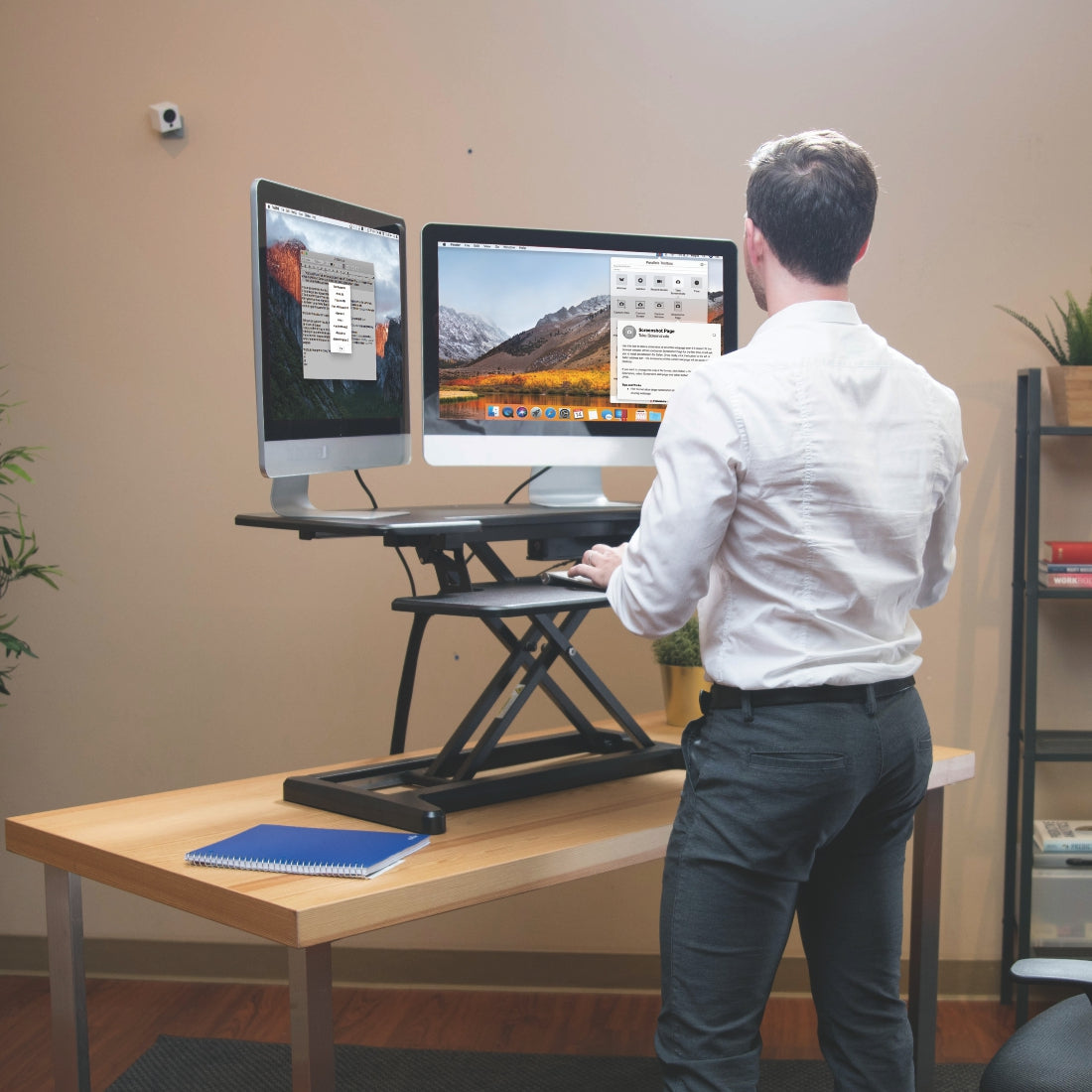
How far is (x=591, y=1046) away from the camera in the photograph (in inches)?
108

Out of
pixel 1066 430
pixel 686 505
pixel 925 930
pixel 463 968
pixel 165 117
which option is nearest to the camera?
pixel 686 505

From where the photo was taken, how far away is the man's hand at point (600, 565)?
161cm

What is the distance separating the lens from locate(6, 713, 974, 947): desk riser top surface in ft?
4.44

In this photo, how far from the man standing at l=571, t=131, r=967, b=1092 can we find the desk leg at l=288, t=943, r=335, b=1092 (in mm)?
381

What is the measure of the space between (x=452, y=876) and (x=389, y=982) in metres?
1.79

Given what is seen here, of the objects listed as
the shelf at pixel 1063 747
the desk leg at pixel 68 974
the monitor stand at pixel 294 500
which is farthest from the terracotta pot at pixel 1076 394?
the desk leg at pixel 68 974

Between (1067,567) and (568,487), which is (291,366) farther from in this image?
(1067,567)

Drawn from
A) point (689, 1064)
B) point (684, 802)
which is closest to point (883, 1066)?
point (689, 1064)

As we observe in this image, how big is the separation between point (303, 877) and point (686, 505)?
0.62 m

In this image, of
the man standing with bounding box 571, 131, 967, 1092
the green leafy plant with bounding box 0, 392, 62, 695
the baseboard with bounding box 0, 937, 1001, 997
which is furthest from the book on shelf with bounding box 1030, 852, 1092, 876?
the green leafy plant with bounding box 0, 392, 62, 695

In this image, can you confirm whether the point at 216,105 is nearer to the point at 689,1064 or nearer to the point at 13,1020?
the point at 13,1020

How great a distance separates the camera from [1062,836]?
283cm

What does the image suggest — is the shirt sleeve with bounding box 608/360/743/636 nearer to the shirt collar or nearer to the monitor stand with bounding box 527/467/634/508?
the shirt collar

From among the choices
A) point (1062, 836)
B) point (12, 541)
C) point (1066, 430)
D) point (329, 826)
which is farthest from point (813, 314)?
point (12, 541)
